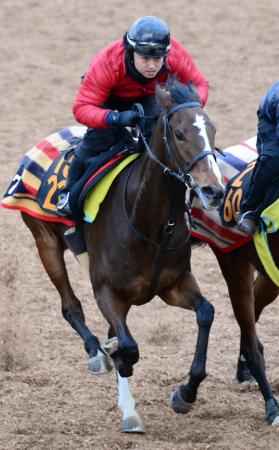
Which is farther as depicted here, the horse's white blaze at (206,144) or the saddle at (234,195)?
the saddle at (234,195)

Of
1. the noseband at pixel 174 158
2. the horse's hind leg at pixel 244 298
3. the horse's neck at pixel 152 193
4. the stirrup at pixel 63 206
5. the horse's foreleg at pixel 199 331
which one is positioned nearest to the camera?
the noseband at pixel 174 158

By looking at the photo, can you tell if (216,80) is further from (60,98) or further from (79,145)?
(79,145)

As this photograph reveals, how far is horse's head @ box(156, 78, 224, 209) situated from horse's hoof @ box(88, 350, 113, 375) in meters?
1.47

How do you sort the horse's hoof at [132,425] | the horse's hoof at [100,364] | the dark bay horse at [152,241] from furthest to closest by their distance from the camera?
1. the horse's hoof at [100,364]
2. the horse's hoof at [132,425]
3. the dark bay horse at [152,241]

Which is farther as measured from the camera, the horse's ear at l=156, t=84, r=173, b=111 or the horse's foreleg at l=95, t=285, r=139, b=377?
the horse's foreleg at l=95, t=285, r=139, b=377

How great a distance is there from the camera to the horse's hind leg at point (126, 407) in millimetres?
6059

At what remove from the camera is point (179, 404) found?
6.28 m

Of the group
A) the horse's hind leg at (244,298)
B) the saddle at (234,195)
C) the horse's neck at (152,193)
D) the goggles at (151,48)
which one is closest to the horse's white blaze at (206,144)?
the horse's neck at (152,193)

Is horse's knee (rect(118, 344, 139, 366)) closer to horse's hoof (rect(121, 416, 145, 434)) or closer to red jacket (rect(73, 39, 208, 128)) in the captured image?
horse's hoof (rect(121, 416, 145, 434))

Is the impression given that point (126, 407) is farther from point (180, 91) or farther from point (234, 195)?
point (180, 91)

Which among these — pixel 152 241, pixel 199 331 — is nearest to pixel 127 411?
pixel 199 331

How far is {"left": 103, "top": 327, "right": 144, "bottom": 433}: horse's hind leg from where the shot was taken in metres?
6.06

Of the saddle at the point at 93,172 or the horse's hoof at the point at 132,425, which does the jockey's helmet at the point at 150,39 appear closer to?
the saddle at the point at 93,172

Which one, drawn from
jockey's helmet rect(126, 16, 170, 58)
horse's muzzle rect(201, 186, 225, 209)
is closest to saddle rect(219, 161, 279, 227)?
jockey's helmet rect(126, 16, 170, 58)
